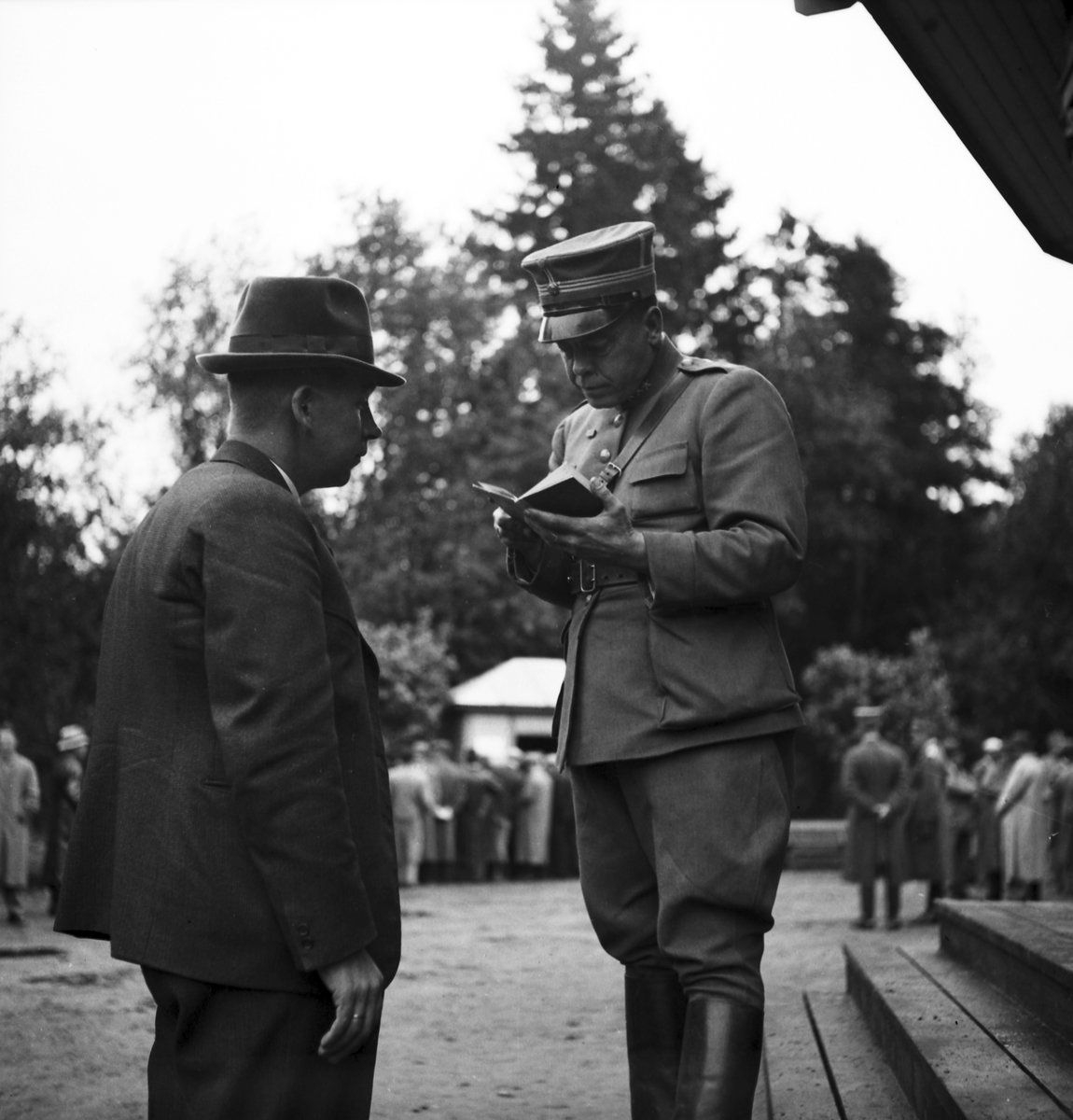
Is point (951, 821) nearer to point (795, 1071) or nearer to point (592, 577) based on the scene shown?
point (795, 1071)

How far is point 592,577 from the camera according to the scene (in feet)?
11.9

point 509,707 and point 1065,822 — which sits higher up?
point 509,707

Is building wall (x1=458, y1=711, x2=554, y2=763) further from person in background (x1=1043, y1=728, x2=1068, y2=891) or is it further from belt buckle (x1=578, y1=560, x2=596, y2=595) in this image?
belt buckle (x1=578, y1=560, x2=596, y2=595)

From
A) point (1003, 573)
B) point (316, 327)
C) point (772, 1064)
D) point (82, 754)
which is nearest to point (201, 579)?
point (316, 327)

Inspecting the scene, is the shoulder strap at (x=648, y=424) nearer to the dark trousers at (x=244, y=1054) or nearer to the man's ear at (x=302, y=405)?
the man's ear at (x=302, y=405)

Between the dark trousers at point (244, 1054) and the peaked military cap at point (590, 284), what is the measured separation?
57.3 inches

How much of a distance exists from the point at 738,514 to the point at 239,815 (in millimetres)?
1181

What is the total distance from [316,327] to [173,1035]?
1220 mm

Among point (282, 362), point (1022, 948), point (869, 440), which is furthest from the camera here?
point (869, 440)

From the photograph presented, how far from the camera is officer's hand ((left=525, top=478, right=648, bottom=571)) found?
3.26m

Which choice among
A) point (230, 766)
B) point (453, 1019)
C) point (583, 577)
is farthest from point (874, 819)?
point (230, 766)

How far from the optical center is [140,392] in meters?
21.7

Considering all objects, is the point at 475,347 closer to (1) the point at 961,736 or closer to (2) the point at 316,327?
(1) the point at 961,736

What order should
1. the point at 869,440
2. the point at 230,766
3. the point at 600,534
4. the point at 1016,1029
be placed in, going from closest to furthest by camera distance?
1. the point at 230,766
2. the point at 600,534
3. the point at 1016,1029
4. the point at 869,440
